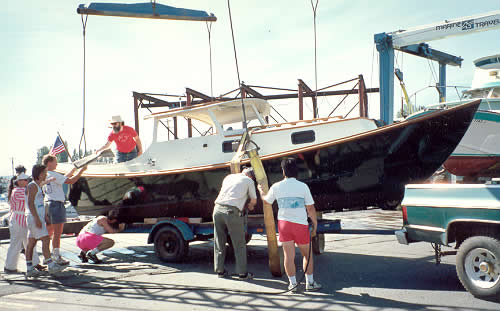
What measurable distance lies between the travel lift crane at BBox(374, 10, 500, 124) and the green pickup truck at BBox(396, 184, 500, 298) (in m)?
8.84

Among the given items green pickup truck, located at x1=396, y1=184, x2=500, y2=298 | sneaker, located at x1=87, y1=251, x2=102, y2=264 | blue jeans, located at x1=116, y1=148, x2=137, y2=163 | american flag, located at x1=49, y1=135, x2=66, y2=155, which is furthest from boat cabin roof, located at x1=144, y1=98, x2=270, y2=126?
american flag, located at x1=49, y1=135, x2=66, y2=155

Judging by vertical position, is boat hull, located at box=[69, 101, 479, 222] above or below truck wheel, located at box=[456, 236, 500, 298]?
above

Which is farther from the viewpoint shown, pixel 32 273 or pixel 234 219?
pixel 32 273

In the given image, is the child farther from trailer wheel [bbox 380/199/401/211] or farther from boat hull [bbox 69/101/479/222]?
trailer wheel [bbox 380/199/401/211]

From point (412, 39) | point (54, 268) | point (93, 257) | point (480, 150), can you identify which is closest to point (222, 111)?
point (93, 257)

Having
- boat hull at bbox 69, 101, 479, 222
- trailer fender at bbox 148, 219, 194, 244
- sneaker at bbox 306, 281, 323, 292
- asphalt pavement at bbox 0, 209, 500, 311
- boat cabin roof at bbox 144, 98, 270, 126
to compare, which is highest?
boat cabin roof at bbox 144, 98, 270, 126

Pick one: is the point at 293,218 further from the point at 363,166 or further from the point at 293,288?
the point at 363,166

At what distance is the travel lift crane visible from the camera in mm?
12852

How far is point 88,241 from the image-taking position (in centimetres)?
730

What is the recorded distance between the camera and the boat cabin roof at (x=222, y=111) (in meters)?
8.07

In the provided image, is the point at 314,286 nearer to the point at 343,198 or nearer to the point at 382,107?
the point at 343,198

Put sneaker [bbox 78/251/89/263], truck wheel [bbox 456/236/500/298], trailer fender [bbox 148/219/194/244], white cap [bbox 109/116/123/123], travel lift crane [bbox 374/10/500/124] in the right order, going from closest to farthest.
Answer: truck wheel [bbox 456/236/500/298] → trailer fender [bbox 148/219/194/244] → sneaker [bbox 78/251/89/263] → white cap [bbox 109/116/123/123] → travel lift crane [bbox 374/10/500/124]

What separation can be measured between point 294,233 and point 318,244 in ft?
8.37

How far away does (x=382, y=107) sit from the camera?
1554cm
